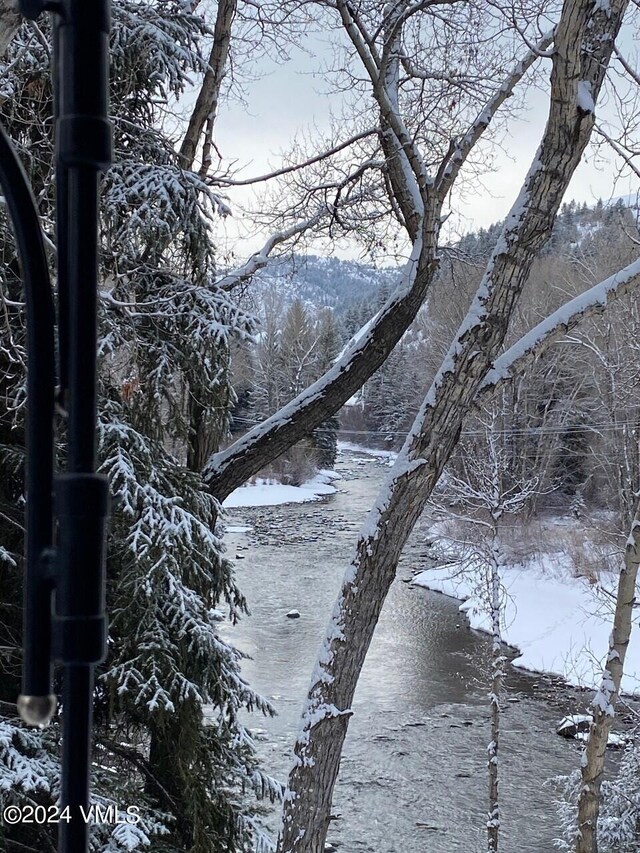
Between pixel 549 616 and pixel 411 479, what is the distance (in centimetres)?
1133

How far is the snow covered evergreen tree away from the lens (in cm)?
335

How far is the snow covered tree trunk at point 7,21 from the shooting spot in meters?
1.26

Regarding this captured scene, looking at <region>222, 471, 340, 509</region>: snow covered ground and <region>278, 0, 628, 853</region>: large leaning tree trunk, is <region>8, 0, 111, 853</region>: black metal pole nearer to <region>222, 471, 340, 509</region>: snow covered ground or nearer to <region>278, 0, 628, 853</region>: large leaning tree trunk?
<region>278, 0, 628, 853</region>: large leaning tree trunk

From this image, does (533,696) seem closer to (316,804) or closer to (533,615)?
(533,615)

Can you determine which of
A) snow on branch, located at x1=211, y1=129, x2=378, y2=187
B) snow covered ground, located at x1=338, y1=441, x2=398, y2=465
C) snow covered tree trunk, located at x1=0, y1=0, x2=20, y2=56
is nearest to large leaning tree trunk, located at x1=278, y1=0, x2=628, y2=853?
snow on branch, located at x1=211, y1=129, x2=378, y2=187

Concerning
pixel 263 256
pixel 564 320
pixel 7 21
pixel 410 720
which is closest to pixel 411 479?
pixel 564 320

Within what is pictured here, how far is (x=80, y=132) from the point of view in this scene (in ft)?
1.19

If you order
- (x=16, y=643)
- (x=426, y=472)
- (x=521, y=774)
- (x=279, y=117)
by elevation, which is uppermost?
(x=279, y=117)

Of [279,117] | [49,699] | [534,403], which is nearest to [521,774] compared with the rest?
[279,117]

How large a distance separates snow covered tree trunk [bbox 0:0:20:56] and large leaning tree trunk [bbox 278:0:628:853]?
221 cm

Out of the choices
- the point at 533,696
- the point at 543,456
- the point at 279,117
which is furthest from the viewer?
the point at 543,456

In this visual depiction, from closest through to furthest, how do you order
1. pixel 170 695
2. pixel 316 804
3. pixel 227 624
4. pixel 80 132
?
pixel 80 132, pixel 316 804, pixel 170 695, pixel 227 624

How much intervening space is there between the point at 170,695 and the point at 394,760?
233 inches

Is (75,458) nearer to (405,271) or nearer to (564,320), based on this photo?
(564,320)
